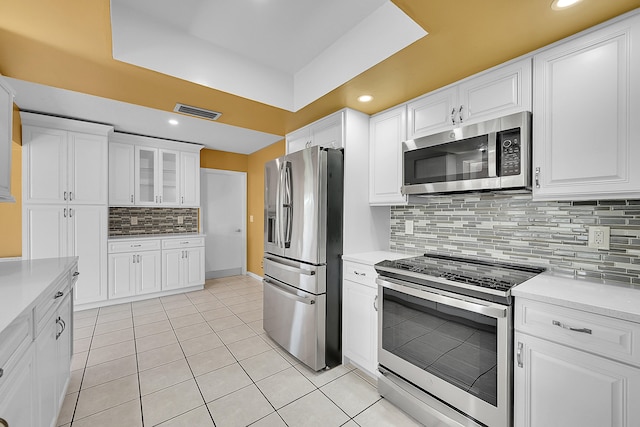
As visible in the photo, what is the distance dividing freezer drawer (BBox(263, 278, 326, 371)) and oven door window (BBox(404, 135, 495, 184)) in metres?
1.28

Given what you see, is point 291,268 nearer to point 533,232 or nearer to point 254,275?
point 533,232

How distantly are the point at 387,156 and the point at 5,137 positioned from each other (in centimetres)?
264

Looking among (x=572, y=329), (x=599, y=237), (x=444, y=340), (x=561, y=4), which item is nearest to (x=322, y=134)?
(x=561, y=4)

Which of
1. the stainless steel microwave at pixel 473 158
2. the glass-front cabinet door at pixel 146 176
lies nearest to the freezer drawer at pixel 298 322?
the stainless steel microwave at pixel 473 158

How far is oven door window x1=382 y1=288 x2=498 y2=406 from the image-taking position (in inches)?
58.2

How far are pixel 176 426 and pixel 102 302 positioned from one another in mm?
2961

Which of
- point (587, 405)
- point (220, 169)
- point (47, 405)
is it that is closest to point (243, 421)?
point (47, 405)

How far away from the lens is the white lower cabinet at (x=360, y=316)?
84.8 inches

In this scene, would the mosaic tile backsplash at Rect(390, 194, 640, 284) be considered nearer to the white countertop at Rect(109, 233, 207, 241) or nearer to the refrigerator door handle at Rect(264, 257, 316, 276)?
the refrigerator door handle at Rect(264, 257, 316, 276)

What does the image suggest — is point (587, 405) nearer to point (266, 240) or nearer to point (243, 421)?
point (243, 421)

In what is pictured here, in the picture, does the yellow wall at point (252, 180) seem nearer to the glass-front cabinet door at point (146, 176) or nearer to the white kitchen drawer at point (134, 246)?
the glass-front cabinet door at point (146, 176)

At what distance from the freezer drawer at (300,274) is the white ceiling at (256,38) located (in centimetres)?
147

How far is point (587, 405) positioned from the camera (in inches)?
47.2

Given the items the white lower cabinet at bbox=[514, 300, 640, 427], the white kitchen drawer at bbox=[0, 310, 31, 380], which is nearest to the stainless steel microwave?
the white lower cabinet at bbox=[514, 300, 640, 427]
